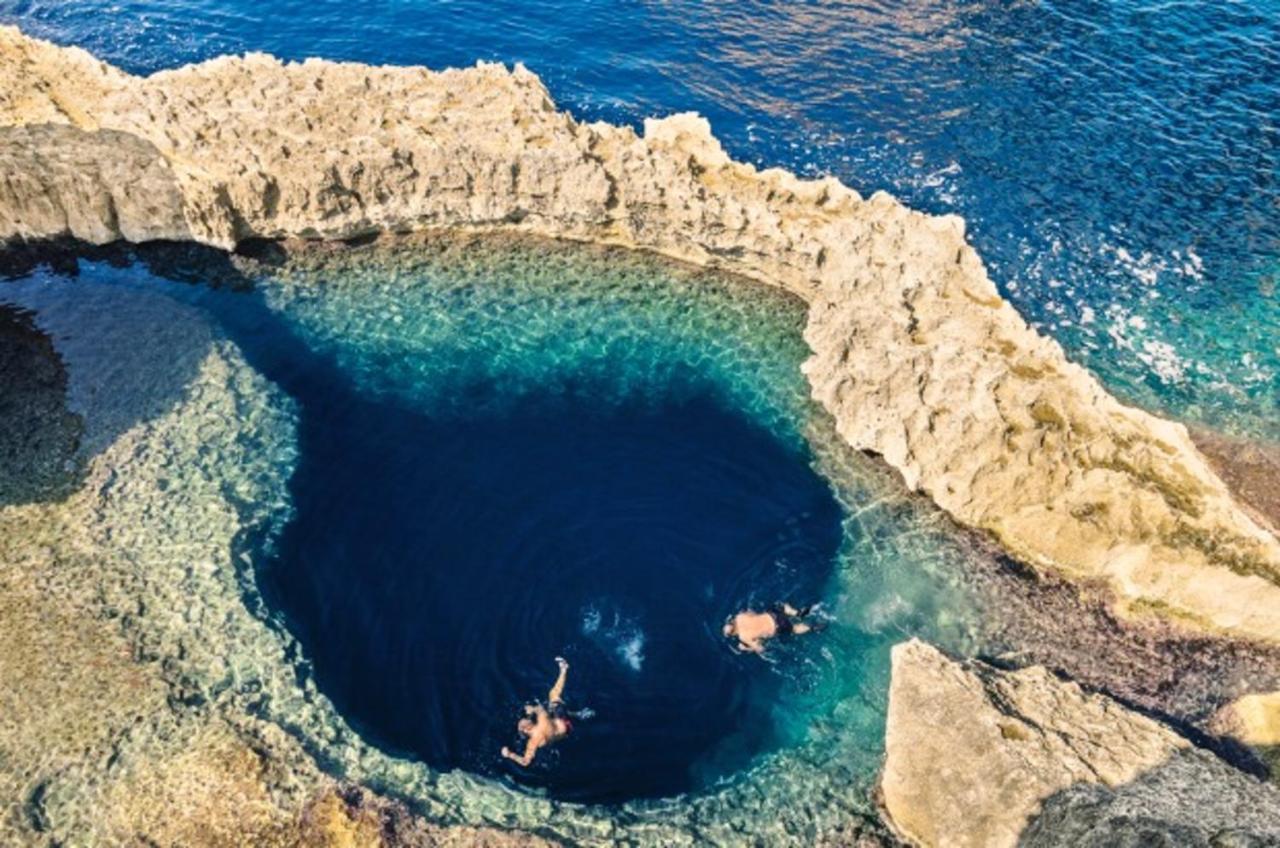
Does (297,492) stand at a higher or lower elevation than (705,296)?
lower

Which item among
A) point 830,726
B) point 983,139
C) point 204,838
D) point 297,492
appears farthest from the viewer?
point 983,139

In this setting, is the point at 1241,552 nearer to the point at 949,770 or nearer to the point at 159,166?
the point at 949,770

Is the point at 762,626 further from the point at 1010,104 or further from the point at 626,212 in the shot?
the point at 1010,104

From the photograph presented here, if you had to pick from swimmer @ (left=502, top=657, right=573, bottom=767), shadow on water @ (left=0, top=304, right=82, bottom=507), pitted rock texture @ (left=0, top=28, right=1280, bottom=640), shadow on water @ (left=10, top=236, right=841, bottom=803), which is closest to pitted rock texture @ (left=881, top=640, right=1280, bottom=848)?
shadow on water @ (left=10, top=236, right=841, bottom=803)

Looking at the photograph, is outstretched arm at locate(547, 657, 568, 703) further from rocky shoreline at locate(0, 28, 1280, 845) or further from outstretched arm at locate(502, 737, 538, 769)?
rocky shoreline at locate(0, 28, 1280, 845)

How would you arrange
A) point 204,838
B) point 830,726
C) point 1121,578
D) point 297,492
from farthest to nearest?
point 297,492 < point 1121,578 < point 830,726 < point 204,838

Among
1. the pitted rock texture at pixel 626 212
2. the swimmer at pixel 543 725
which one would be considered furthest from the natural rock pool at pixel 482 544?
the pitted rock texture at pixel 626 212

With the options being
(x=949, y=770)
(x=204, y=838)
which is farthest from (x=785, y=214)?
(x=204, y=838)
